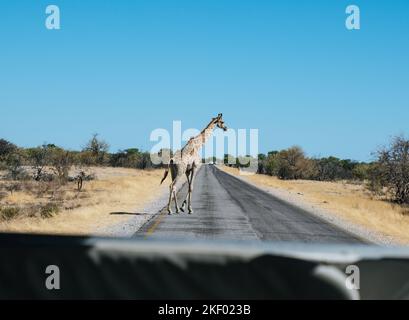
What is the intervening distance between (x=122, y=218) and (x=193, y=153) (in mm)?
3813

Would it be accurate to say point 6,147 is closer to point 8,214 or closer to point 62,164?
point 62,164

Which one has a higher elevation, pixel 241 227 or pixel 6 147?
pixel 6 147

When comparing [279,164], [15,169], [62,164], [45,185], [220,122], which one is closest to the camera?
[220,122]

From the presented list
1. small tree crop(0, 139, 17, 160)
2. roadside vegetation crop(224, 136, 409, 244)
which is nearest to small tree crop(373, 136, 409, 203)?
roadside vegetation crop(224, 136, 409, 244)

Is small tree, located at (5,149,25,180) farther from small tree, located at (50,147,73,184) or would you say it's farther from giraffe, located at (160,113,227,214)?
giraffe, located at (160,113,227,214)

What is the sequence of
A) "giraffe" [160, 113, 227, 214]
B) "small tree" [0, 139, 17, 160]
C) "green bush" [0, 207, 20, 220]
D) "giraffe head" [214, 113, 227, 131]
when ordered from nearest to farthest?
"green bush" [0, 207, 20, 220] < "giraffe" [160, 113, 227, 214] < "giraffe head" [214, 113, 227, 131] < "small tree" [0, 139, 17, 160]

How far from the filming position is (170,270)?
78.2 inches

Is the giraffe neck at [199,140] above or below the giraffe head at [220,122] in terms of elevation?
below

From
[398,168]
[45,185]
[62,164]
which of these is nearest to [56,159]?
[62,164]

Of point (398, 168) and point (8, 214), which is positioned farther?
point (398, 168)

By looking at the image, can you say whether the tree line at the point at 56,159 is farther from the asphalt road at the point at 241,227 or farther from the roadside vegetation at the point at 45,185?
the asphalt road at the point at 241,227

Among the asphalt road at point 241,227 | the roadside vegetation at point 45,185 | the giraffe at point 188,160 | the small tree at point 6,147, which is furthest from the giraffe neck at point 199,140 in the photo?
the small tree at point 6,147
